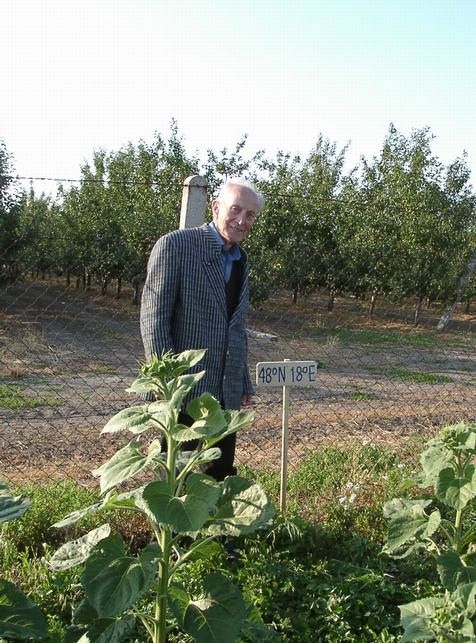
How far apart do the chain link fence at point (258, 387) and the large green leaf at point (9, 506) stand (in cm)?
216

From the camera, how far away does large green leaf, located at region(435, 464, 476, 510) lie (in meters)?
2.01

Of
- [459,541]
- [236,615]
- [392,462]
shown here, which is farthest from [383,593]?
[392,462]

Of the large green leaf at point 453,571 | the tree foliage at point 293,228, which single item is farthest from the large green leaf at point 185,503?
the tree foliage at point 293,228

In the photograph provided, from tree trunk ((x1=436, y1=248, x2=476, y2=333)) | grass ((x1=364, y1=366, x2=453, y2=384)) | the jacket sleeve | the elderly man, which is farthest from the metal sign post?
tree trunk ((x1=436, y1=248, x2=476, y2=333))

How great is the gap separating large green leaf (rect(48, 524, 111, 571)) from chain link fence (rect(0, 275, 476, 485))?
2108mm

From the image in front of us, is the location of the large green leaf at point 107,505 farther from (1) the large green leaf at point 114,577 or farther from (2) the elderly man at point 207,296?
(2) the elderly man at point 207,296

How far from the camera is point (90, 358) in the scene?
930 cm

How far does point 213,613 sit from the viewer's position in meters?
1.45

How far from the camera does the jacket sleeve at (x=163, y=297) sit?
7.58 feet

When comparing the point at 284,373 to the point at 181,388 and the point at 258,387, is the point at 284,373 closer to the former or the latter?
the point at 181,388

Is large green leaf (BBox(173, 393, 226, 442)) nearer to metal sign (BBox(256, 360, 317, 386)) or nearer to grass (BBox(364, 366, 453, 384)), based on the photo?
metal sign (BBox(256, 360, 317, 386))

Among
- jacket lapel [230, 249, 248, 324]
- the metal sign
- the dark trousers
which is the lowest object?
the dark trousers

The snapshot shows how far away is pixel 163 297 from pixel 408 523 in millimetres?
1278

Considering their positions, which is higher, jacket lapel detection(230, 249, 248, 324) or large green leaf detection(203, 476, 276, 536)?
jacket lapel detection(230, 249, 248, 324)
